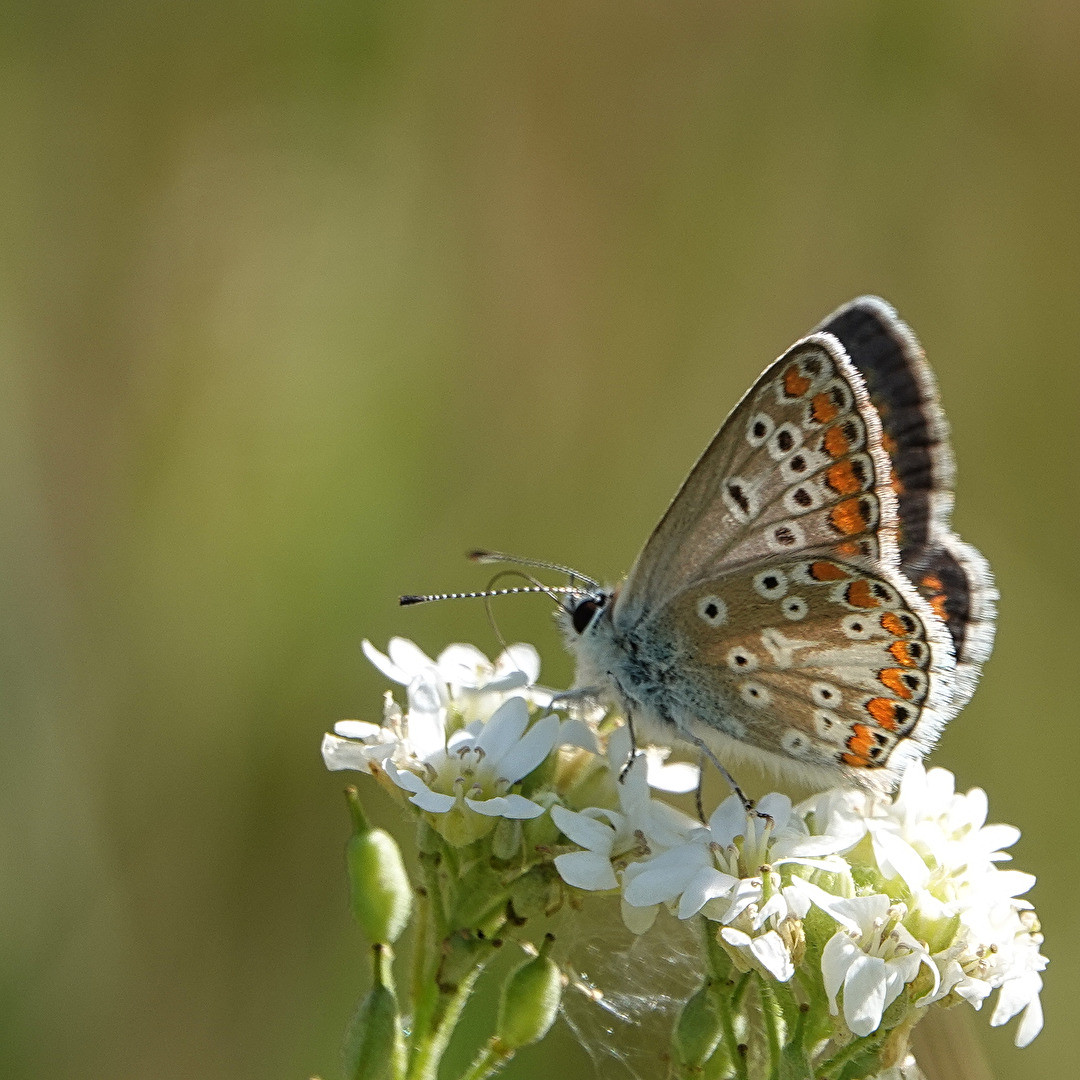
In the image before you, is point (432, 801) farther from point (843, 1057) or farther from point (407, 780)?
point (843, 1057)

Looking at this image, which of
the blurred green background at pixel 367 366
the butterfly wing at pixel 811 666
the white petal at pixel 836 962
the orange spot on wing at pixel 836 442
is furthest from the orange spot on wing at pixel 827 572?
the blurred green background at pixel 367 366

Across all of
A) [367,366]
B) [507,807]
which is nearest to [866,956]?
[507,807]

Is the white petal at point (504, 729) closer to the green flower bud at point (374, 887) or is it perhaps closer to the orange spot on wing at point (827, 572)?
the green flower bud at point (374, 887)

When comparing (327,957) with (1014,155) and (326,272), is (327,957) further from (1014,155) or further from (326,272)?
(1014,155)

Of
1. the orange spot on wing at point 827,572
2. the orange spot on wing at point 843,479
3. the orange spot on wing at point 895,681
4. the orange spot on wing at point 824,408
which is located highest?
the orange spot on wing at point 824,408

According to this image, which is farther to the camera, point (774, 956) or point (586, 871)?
point (586, 871)

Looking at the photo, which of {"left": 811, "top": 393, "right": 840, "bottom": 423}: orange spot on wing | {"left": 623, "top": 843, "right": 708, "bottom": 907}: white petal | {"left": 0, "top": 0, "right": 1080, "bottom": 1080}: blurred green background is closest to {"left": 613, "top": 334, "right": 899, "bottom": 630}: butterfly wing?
{"left": 811, "top": 393, "right": 840, "bottom": 423}: orange spot on wing

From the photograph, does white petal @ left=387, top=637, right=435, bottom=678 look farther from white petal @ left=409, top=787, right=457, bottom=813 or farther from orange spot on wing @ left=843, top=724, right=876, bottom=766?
orange spot on wing @ left=843, top=724, right=876, bottom=766
